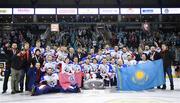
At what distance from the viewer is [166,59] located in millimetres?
15008

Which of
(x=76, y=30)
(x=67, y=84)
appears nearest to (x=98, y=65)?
(x=67, y=84)

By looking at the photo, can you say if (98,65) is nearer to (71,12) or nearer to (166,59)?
(166,59)

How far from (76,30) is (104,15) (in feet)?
11.7

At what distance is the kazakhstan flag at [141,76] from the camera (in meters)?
14.8

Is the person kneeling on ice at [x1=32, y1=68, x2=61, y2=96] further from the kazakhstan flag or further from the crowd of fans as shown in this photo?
the kazakhstan flag

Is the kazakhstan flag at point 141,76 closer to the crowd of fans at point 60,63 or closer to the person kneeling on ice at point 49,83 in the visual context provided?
the crowd of fans at point 60,63

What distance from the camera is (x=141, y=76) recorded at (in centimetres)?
1486

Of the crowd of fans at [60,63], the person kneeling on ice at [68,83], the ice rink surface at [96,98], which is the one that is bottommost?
the ice rink surface at [96,98]

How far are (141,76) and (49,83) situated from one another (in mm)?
3675
